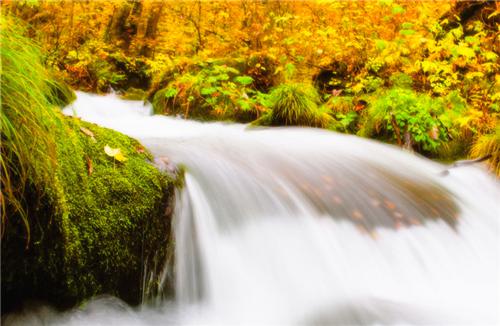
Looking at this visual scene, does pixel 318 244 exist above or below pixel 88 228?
below

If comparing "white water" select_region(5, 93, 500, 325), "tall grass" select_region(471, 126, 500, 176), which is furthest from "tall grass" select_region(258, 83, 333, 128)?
"tall grass" select_region(471, 126, 500, 176)

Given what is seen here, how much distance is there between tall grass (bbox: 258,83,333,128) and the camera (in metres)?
6.61

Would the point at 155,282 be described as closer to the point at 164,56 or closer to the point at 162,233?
the point at 162,233

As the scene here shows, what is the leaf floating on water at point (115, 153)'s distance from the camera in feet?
7.98

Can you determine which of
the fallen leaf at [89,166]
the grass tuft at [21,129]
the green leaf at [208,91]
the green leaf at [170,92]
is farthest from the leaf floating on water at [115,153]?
the green leaf at [170,92]

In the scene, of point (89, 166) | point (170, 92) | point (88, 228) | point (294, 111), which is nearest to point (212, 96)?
point (170, 92)

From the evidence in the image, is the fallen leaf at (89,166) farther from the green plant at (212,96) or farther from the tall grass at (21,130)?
the green plant at (212,96)

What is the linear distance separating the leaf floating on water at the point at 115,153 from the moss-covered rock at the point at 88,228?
0.02m

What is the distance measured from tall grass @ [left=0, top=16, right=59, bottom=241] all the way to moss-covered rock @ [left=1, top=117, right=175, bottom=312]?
0.06m

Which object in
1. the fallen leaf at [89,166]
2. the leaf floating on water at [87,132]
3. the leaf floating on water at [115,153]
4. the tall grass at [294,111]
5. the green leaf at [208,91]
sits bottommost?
the fallen leaf at [89,166]

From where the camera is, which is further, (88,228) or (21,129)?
(88,228)

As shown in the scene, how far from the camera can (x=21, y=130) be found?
1.72 m

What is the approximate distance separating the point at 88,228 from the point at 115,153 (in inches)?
21.7

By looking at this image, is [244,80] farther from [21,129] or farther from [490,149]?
[21,129]
